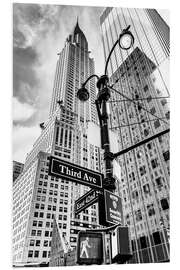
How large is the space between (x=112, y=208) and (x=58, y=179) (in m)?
32.8

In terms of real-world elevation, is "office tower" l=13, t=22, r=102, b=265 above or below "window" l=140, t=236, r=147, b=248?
above

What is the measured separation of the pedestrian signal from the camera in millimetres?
2029

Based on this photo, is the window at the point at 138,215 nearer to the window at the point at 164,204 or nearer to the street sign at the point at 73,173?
the window at the point at 164,204

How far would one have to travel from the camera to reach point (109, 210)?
2.52 m

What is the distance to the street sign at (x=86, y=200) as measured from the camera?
110 inches

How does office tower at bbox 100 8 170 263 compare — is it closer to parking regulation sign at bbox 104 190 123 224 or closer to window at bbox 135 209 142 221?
window at bbox 135 209 142 221

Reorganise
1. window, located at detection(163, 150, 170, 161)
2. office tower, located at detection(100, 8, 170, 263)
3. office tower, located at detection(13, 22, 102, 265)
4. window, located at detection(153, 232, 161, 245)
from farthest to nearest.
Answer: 1. office tower, located at detection(13, 22, 102, 265)
2. window, located at detection(163, 150, 170, 161)
3. window, located at detection(153, 232, 161, 245)
4. office tower, located at detection(100, 8, 170, 263)

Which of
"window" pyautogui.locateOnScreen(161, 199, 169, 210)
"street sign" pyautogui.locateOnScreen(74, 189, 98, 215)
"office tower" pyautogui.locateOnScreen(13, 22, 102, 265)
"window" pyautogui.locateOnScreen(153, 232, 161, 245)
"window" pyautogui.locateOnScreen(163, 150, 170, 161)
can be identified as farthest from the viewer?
"office tower" pyautogui.locateOnScreen(13, 22, 102, 265)

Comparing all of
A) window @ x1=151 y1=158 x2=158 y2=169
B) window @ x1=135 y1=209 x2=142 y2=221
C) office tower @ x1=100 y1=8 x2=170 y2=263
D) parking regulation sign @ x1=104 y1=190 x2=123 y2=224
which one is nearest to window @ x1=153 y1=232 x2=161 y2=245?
office tower @ x1=100 y1=8 x2=170 y2=263

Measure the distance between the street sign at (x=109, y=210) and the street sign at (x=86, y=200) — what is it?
0.21 m

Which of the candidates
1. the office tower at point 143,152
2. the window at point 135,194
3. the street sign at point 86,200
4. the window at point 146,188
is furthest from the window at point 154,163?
the street sign at point 86,200

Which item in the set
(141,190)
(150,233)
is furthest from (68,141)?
(150,233)

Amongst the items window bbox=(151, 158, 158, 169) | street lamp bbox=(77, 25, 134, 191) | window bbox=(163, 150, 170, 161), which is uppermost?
window bbox=(151, 158, 158, 169)

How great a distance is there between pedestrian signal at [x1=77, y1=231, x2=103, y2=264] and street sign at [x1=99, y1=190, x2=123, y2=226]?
331mm
